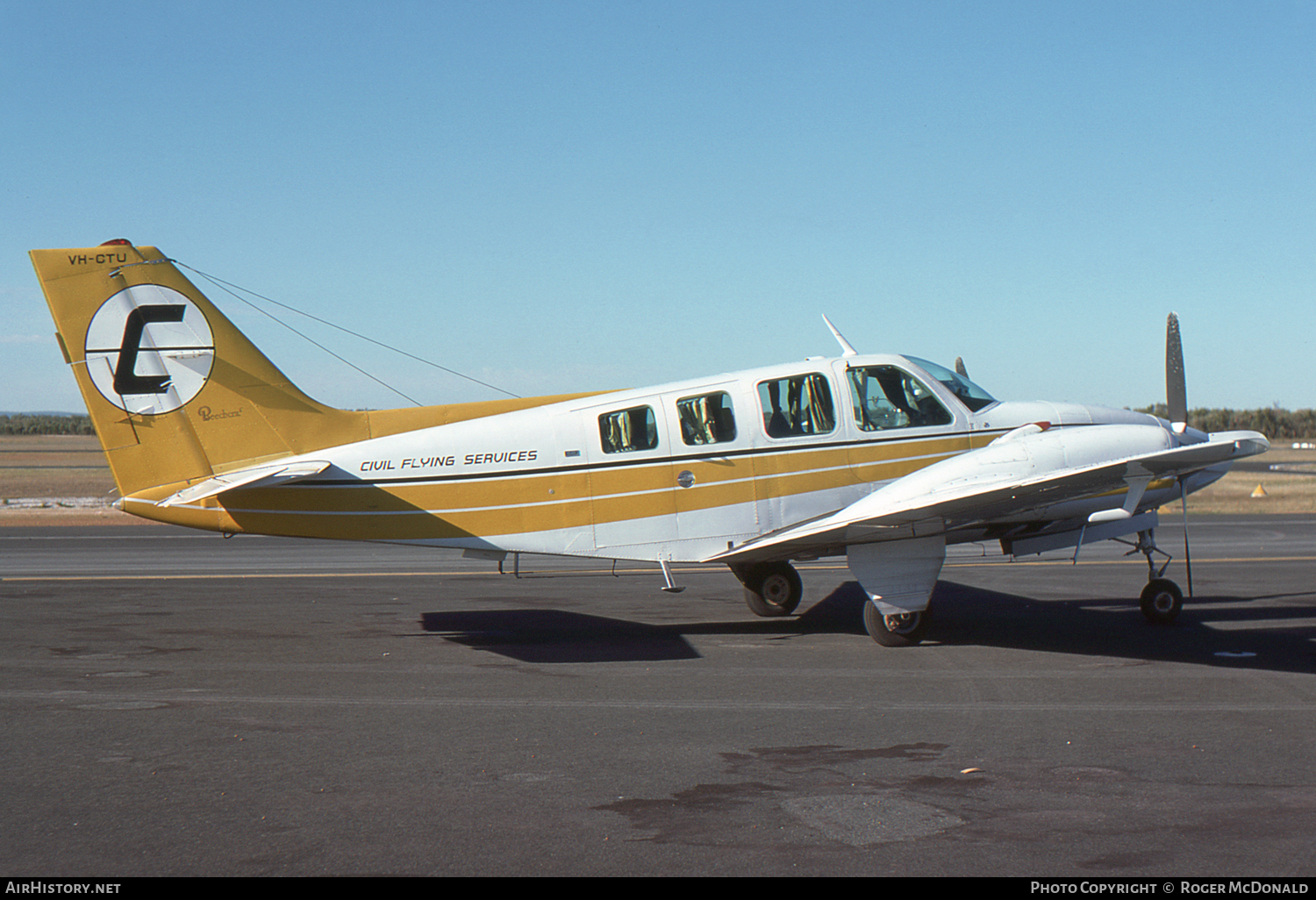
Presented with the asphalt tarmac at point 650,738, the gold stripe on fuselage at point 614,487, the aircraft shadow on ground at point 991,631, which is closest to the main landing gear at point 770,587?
the aircraft shadow on ground at point 991,631

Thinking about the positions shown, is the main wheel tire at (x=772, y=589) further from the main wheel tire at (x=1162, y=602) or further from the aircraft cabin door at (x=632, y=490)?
the main wheel tire at (x=1162, y=602)

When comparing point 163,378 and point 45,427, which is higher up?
point 45,427

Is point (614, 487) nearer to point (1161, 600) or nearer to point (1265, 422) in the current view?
point (1161, 600)

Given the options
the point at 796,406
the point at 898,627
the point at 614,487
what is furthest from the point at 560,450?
the point at 898,627

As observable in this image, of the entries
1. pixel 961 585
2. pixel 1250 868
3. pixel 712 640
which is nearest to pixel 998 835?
pixel 1250 868

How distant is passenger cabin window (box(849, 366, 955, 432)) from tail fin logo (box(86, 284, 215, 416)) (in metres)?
7.24

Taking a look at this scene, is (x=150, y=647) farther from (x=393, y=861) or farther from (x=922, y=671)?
(x=922, y=671)

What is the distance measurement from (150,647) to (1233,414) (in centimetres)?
9866

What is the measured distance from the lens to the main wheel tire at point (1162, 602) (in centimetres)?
1162

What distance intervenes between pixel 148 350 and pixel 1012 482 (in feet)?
30.3

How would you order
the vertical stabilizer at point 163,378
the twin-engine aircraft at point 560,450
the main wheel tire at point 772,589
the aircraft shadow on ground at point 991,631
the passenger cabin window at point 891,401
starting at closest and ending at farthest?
the aircraft shadow on ground at point 991,631 < the twin-engine aircraft at point 560,450 < the vertical stabilizer at point 163,378 < the passenger cabin window at point 891,401 < the main wheel tire at point 772,589

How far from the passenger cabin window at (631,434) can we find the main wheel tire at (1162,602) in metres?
6.23

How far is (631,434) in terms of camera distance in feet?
35.4

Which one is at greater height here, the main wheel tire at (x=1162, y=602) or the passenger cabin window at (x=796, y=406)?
the passenger cabin window at (x=796, y=406)
